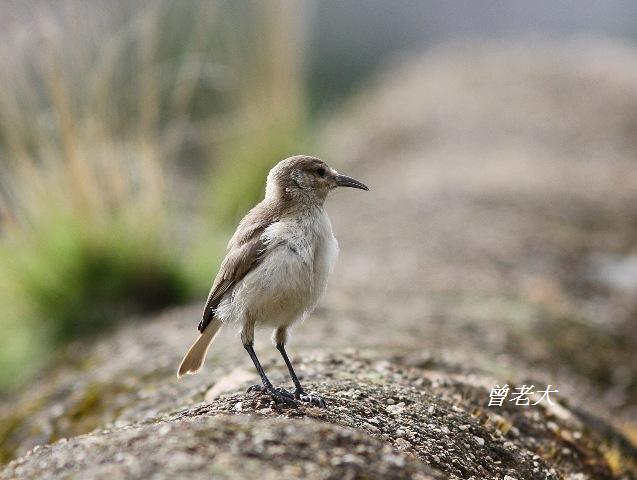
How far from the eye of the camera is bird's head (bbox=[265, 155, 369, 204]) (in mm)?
4254

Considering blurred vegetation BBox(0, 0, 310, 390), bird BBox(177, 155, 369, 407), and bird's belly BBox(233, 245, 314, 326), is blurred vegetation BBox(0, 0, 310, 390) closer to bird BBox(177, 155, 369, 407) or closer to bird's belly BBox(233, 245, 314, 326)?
bird BBox(177, 155, 369, 407)

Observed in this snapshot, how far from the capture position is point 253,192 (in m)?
8.98

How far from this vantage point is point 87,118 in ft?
21.9

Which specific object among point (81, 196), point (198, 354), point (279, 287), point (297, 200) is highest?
point (297, 200)

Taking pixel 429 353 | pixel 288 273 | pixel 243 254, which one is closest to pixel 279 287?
pixel 288 273

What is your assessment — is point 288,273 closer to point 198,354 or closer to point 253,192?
point 198,354

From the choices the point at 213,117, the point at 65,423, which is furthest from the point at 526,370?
the point at 213,117

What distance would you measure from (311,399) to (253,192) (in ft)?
17.1

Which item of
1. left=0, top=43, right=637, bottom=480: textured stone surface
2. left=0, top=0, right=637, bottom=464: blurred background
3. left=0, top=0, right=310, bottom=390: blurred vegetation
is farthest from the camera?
left=0, top=0, right=637, bottom=464: blurred background

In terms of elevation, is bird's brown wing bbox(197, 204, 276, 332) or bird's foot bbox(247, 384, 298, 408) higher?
bird's brown wing bbox(197, 204, 276, 332)

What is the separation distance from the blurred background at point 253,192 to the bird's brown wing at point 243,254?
5.68 feet

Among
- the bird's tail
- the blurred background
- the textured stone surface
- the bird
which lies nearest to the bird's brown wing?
the bird

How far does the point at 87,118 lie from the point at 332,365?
9.30ft

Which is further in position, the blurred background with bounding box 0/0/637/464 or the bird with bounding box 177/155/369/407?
the blurred background with bounding box 0/0/637/464
